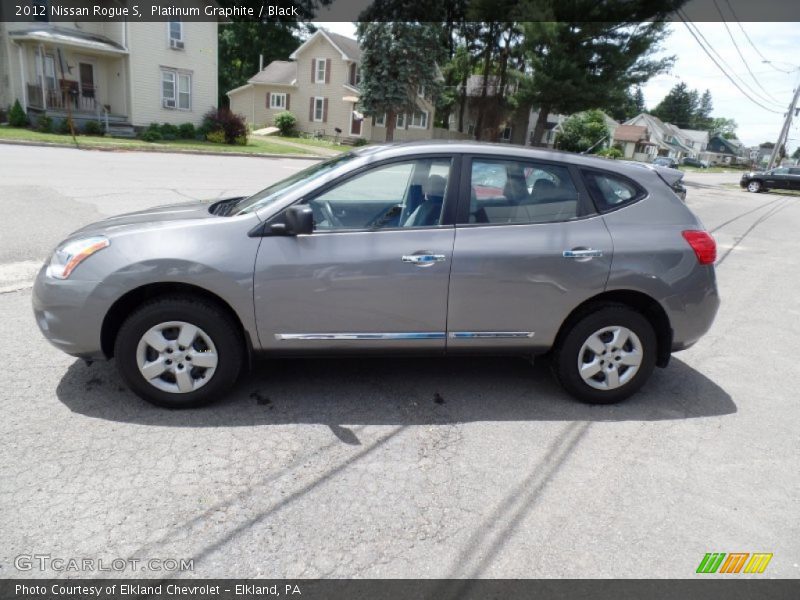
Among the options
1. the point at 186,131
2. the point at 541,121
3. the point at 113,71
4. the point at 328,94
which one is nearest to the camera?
the point at 186,131

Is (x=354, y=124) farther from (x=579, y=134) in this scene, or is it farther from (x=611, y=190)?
(x=611, y=190)

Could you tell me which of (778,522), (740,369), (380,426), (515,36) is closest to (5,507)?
(380,426)

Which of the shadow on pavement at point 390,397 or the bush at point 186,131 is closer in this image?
the shadow on pavement at point 390,397

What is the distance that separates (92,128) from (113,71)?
501cm

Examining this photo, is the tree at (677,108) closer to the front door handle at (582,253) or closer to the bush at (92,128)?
the bush at (92,128)

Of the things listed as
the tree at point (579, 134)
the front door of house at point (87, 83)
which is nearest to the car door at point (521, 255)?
the front door of house at point (87, 83)

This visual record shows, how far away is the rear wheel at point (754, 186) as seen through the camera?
112 ft

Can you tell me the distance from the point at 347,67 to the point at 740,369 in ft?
133

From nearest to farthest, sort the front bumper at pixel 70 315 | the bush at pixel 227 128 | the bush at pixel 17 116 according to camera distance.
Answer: the front bumper at pixel 70 315 < the bush at pixel 17 116 < the bush at pixel 227 128

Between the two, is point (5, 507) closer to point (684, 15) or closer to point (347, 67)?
point (684, 15)

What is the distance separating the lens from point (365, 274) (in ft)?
12.1

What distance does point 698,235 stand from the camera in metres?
4.12

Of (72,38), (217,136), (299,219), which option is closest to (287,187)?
(299,219)

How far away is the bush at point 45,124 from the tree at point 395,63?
1709 cm
